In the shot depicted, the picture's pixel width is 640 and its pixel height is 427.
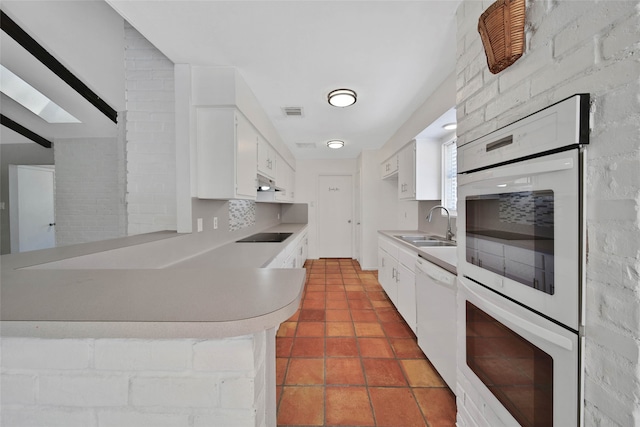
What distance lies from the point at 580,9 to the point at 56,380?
1.79 m

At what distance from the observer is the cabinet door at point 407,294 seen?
7.05 ft

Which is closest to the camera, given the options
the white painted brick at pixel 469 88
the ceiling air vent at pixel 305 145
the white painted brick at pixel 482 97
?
the white painted brick at pixel 482 97

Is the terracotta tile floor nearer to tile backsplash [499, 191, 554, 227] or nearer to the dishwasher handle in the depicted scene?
the dishwasher handle

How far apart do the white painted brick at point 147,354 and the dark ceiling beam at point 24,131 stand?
4468 mm

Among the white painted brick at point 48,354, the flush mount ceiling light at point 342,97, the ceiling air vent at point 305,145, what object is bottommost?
the white painted brick at point 48,354

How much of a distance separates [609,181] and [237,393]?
3.67 ft

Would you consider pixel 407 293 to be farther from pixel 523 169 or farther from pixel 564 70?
pixel 564 70

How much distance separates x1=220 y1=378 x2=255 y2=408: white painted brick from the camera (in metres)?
0.60

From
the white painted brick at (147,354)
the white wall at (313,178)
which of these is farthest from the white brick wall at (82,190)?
the white painted brick at (147,354)

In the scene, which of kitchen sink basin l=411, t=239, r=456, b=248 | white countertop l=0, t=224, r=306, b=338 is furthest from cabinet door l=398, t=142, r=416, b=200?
white countertop l=0, t=224, r=306, b=338

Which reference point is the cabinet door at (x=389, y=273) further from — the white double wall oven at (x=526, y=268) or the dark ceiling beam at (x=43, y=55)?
the dark ceiling beam at (x=43, y=55)

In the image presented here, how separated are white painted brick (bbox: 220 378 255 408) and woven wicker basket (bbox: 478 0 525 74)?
1430 millimetres

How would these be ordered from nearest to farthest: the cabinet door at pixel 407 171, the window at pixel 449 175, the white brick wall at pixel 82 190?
the window at pixel 449 175 < the cabinet door at pixel 407 171 < the white brick wall at pixel 82 190

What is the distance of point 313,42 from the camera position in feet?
5.21
